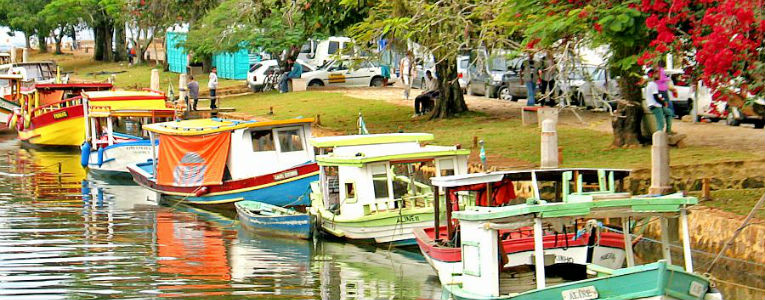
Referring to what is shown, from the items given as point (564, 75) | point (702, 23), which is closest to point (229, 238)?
point (564, 75)

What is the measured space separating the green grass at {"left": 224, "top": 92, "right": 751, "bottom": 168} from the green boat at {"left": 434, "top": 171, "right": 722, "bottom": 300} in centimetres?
729

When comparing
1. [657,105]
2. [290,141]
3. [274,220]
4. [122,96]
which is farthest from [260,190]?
[122,96]

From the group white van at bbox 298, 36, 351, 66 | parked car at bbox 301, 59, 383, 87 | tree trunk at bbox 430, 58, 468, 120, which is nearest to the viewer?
tree trunk at bbox 430, 58, 468, 120

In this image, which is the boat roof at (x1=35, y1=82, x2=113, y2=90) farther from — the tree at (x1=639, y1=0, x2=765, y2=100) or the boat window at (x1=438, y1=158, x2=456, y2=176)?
the tree at (x1=639, y1=0, x2=765, y2=100)

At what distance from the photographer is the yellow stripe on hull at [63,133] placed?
41.2 meters

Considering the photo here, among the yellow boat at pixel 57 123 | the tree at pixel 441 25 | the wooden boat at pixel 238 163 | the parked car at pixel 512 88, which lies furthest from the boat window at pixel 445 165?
the yellow boat at pixel 57 123

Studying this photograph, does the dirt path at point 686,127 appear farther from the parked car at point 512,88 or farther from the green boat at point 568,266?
the green boat at point 568,266

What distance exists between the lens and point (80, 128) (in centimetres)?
4131

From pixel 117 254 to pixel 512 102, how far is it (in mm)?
20913

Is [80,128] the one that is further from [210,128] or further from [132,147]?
[210,128]

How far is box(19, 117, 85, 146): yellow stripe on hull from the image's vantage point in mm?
41188

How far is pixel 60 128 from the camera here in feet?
136

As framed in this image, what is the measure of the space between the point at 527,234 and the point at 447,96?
1761 centimetres

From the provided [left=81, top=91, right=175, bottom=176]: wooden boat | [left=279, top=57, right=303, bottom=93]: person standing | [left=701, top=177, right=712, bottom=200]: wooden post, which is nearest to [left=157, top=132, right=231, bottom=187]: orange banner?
[left=81, top=91, right=175, bottom=176]: wooden boat
